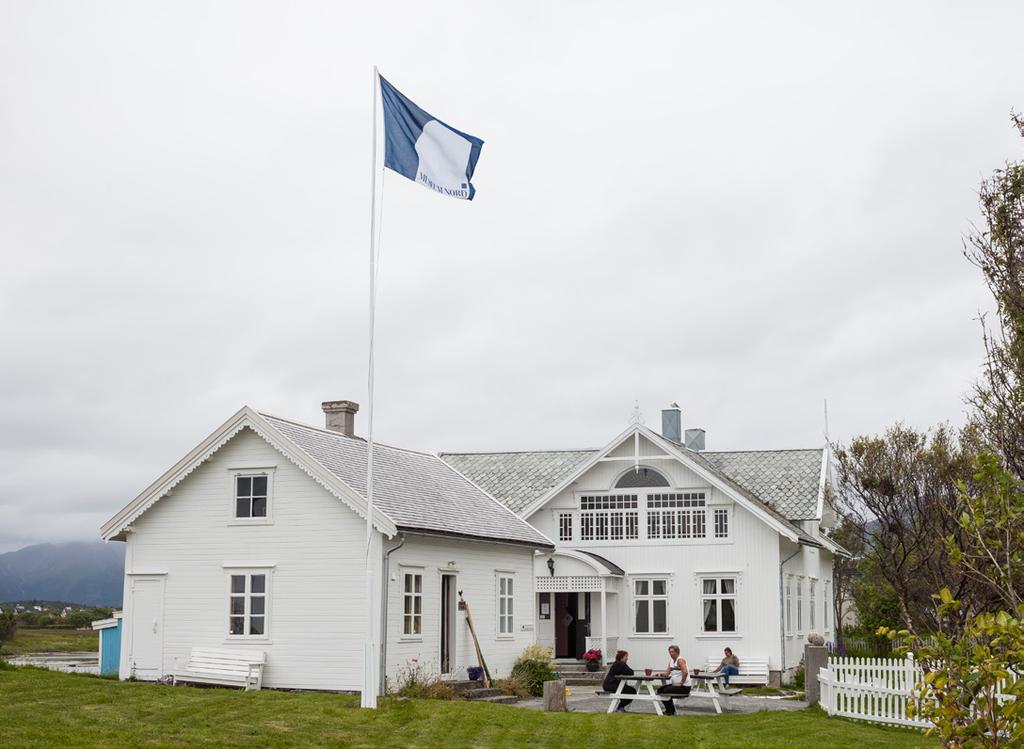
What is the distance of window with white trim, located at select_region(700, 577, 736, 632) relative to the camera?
3344cm

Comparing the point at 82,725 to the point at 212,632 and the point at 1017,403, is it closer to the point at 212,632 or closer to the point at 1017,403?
the point at 212,632

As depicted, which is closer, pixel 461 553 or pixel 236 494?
pixel 236 494

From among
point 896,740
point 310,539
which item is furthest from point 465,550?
point 896,740

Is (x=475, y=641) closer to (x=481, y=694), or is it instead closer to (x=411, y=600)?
(x=481, y=694)

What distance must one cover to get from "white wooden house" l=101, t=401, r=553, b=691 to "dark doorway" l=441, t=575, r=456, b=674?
0.9 inches

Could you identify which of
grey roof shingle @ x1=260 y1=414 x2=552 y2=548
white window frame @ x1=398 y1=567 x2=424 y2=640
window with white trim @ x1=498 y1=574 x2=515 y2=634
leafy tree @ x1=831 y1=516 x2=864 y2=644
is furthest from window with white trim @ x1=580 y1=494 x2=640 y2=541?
leafy tree @ x1=831 y1=516 x2=864 y2=644

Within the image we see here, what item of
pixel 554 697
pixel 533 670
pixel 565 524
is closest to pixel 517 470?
pixel 565 524

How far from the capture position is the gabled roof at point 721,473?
35.8 m

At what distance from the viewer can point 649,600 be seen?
112 ft

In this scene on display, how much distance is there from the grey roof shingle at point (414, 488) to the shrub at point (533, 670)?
2.66m

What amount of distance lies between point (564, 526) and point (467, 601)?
871 cm

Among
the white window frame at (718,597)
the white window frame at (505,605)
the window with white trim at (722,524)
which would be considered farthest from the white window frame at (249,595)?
the window with white trim at (722,524)

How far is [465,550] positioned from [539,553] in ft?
18.8

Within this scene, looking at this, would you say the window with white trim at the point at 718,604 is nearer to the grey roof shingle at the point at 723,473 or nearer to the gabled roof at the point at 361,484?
the grey roof shingle at the point at 723,473
